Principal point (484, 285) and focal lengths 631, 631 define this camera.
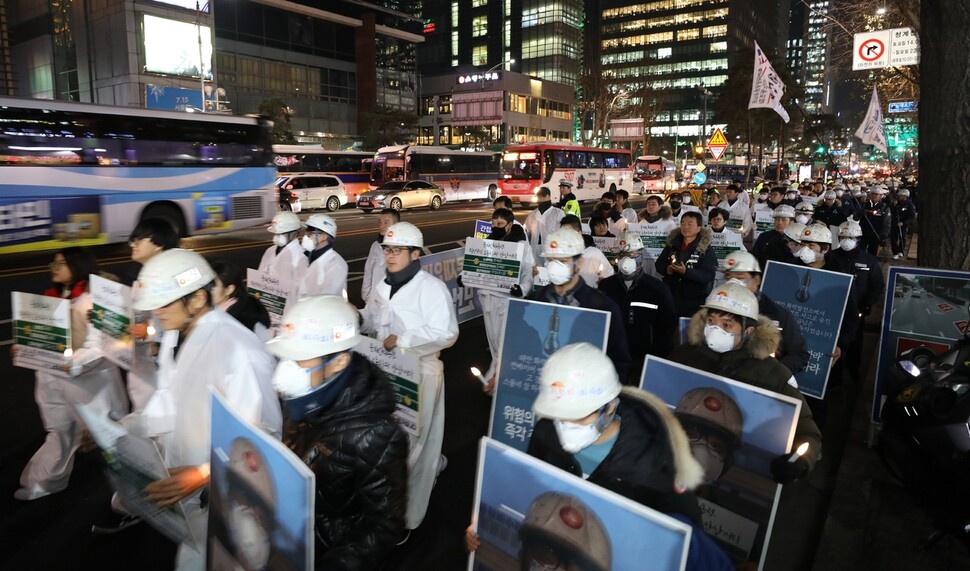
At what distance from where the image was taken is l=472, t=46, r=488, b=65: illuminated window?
110 meters

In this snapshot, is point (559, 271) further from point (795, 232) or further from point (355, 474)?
point (795, 232)

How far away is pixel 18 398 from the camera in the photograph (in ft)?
20.9

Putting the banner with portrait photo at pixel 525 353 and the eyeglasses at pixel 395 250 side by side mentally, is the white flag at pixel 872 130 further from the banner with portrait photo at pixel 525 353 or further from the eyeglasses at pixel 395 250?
the eyeglasses at pixel 395 250

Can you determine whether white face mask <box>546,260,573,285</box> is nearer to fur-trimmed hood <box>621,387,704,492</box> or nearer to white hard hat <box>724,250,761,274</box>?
white hard hat <box>724,250,761,274</box>

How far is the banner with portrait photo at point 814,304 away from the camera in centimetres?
579

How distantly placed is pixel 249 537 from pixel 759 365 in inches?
111

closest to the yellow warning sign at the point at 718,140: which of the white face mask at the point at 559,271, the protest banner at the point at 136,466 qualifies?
the white face mask at the point at 559,271

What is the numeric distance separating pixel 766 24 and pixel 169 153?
549ft

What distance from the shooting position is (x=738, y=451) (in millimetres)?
3318

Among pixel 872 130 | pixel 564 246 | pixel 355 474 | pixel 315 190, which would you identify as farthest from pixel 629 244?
pixel 315 190

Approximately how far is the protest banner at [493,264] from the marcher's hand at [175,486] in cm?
445

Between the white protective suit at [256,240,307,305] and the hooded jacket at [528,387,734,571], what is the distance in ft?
14.3

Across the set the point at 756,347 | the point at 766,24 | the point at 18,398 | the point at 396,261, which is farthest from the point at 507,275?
the point at 766,24

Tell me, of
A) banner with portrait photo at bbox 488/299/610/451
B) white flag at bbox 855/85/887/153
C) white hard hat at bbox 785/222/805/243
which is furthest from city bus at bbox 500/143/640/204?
banner with portrait photo at bbox 488/299/610/451
